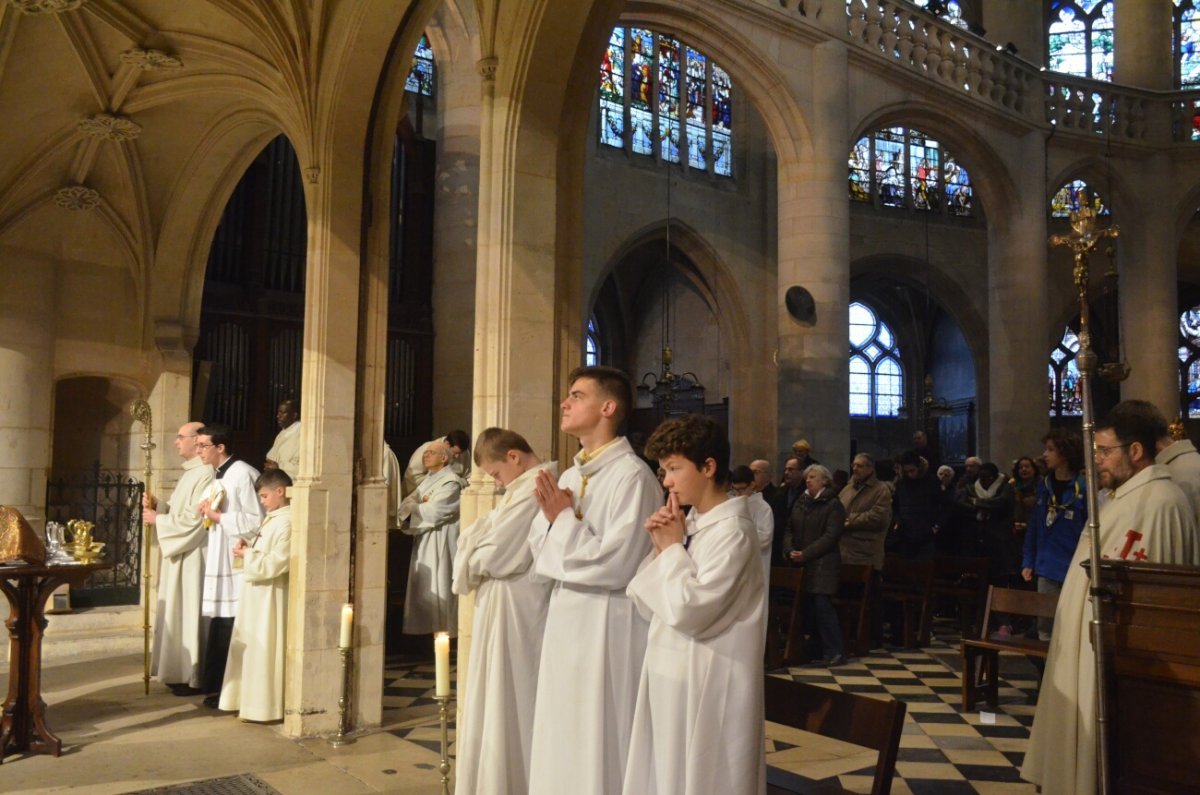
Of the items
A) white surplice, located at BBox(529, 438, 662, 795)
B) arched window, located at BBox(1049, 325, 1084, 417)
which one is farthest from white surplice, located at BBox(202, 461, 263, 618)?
arched window, located at BBox(1049, 325, 1084, 417)

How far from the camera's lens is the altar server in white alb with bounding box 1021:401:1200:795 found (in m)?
4.29

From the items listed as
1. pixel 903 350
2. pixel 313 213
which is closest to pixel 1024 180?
pixel 903 350

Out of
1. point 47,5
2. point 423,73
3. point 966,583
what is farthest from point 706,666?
point 423,73

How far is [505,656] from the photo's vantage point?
426cm

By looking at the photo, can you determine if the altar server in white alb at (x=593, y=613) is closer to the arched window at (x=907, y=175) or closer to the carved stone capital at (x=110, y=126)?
the carved stone capital at (x=110, y=126)

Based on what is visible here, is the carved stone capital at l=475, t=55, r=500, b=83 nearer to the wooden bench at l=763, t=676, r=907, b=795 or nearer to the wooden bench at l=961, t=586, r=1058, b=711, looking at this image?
the wooden bench at l=763, t=676, r=907, b=795

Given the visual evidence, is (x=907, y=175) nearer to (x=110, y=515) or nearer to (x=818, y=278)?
(x=818, y=278)

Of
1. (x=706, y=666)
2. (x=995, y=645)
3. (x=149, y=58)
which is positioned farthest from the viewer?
(x=149, y=58)

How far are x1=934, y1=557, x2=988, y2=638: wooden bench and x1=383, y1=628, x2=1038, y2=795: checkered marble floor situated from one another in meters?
0.42

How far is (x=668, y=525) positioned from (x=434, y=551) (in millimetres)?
5542

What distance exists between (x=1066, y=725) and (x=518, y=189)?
3498 mm

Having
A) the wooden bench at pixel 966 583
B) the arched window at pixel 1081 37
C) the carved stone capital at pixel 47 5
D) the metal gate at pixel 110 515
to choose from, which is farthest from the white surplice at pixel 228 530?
the arched window at pixel 1081 37

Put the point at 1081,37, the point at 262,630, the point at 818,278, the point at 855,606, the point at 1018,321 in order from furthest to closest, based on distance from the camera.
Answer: the point at 1081,37 < the point at 1018,321 < the point at 818,278 < the point at 855,606 < the point at 262,630

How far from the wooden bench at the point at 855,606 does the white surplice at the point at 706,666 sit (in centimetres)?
600
